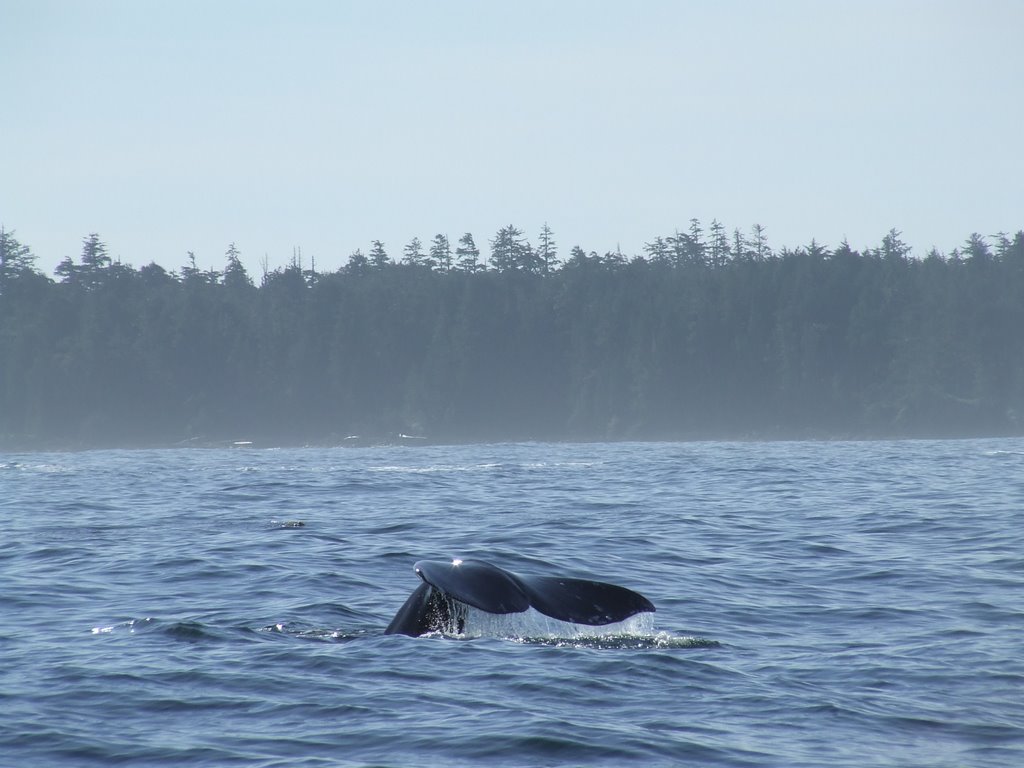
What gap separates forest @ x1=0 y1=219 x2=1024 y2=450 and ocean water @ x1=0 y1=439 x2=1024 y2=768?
85306 mm

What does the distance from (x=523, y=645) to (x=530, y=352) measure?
364ft

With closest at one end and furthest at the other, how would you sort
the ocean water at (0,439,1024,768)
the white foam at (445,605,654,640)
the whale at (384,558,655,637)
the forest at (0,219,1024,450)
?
the ocean water at (0,439,1024,768)
the whale at (384,558,655,637)
the white foam at (445,605,654,640)
the forest at (0,219,1024,450)

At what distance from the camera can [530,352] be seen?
400 ft

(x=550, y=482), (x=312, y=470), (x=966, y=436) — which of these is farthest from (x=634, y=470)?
(x=966, y=436)

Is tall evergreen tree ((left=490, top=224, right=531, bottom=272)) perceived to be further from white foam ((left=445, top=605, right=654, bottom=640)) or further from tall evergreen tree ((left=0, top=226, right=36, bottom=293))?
white foam ((left=445, top=605, right=654, bottom=640))

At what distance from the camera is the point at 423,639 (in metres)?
11.5

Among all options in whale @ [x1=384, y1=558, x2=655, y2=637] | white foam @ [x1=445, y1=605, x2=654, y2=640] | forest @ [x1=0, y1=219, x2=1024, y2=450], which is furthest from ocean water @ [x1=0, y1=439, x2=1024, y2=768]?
forest @ [x1=0, y1=219, x2=1024, y2=450]

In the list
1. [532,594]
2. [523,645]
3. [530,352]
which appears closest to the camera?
[532,594]

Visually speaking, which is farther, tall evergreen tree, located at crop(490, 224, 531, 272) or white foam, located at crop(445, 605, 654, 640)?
tall evergreen tree, located at crop(490, 224, 531, 272)

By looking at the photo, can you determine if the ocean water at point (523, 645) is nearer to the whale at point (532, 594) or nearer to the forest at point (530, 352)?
the whale at point (532, 594)

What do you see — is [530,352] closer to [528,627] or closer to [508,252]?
[508,252]

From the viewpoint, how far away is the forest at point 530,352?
10931 centimetres

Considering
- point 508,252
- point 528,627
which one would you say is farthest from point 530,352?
point 528,627

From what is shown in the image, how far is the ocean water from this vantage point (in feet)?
26.6
